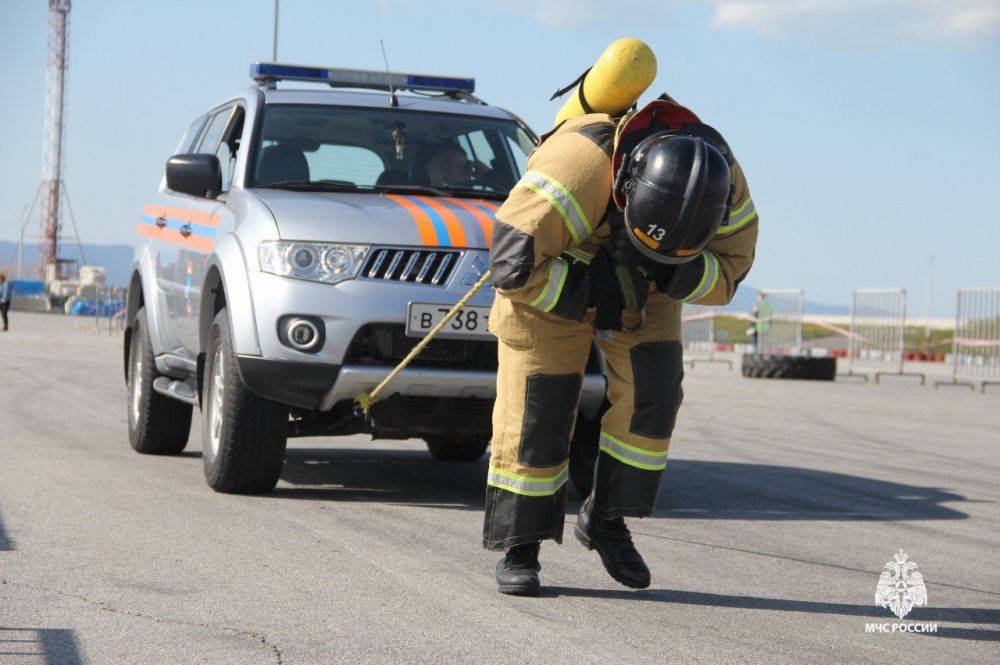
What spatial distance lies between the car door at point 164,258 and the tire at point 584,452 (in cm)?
252

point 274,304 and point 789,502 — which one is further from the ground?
point 274,304

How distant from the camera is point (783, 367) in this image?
24078 millimetres

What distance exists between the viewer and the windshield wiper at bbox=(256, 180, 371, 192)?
6992mm

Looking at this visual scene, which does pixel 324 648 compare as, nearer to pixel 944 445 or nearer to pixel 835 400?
pixel 944 445

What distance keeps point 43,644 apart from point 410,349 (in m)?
2.79

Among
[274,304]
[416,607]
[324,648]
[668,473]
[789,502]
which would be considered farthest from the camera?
[668,473]

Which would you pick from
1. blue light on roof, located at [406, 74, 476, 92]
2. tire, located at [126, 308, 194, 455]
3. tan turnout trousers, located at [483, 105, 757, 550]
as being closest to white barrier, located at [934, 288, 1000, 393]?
blue light on roof, located at [406, 74, 476, 92]

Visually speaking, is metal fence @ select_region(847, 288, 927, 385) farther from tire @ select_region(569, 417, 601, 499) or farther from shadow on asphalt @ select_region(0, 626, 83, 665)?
shadow on asphalt @ select_region(0, 626, 83, 665)

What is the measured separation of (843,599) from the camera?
4.80 m

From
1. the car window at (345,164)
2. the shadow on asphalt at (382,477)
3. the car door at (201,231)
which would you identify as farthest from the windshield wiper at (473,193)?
the shadow on asphalt at (382,477)

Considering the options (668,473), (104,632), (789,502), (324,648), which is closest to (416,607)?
(324,648)

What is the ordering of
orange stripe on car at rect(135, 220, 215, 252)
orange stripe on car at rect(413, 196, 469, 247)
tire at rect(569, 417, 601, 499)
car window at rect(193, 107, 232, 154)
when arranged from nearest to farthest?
orange stripe on car at rect(413, 196, 469, 247) → tire at rect(569, 417, 601, 499) → orange stripe on car at rect(135, 220, 215, 252) → car window at rect(193, 107, 232, 154)

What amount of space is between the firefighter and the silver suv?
Answer: 4.89ft

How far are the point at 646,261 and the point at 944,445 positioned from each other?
771 centimetres
